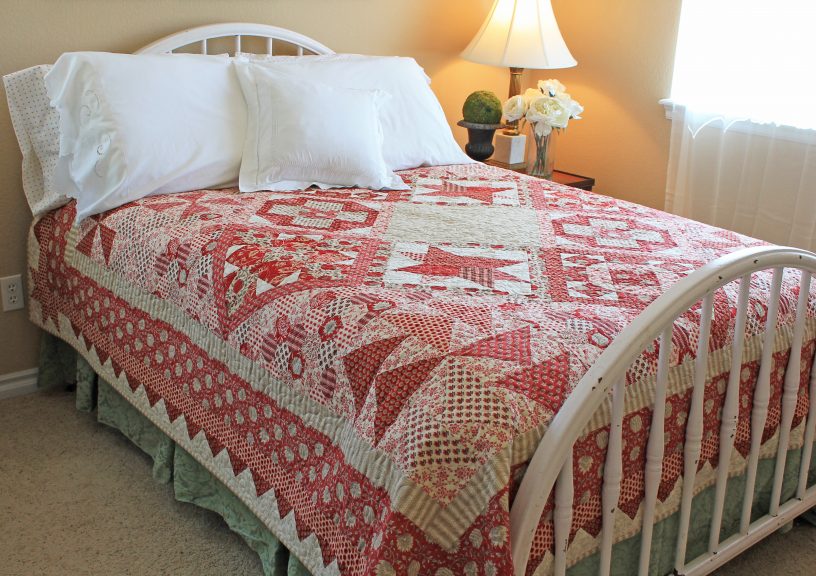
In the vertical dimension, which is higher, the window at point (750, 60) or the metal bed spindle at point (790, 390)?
the window at point (750, 60)

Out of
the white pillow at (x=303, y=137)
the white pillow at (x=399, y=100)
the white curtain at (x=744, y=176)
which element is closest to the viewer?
the white pillow at (x=303, y=137)

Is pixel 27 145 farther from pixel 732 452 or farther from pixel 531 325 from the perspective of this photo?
pixel 732 452

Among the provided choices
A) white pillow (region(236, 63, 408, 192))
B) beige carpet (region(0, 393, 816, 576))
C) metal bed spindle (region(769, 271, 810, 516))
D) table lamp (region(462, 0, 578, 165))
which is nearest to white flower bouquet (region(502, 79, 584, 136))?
table lamp (region(462, 0, 578, 165))

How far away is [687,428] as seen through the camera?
1.48 meters

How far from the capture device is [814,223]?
2.74m

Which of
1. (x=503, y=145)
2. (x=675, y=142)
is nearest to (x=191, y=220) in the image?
(x=503, y=145)

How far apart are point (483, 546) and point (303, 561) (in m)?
0.46

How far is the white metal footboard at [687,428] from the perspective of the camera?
120 centimetres

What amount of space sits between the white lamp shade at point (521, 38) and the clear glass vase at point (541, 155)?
0.27 m

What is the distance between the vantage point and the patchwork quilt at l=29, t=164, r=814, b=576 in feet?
4.03

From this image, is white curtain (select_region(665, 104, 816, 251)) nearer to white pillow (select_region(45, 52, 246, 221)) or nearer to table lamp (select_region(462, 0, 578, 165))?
table lamp (select_region(462, 0, 578, 165))

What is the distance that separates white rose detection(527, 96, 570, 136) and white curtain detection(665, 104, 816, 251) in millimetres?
438

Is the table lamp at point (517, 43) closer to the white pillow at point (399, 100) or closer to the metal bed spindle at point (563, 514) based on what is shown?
the white pillow at point (399, 100)

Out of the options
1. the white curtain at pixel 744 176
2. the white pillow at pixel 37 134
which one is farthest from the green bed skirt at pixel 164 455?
the white curtain at pixel 744 176
